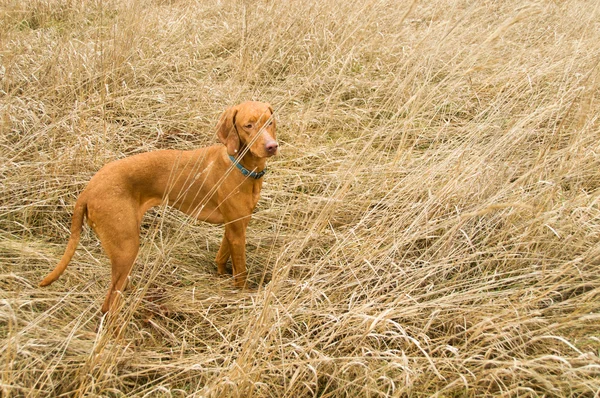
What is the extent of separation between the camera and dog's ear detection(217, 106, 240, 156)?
2.42 meters

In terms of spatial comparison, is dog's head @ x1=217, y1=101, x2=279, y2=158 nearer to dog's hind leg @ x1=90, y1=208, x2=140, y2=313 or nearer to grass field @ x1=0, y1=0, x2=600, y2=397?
grass field @ x1=0, y1=0, x2=600, y2=397

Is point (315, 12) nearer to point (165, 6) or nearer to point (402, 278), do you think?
point (165, 6)

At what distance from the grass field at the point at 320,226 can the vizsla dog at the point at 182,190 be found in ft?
0.57

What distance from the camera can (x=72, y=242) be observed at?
210cm

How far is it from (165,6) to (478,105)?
3.68 m

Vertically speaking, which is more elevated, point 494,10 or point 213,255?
point 494,10

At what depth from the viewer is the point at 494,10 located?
521 cm

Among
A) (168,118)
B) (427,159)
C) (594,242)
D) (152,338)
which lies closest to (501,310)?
(594,242)

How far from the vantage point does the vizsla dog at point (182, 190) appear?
220cm

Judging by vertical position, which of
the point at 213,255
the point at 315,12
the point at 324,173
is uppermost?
the point at 315,12

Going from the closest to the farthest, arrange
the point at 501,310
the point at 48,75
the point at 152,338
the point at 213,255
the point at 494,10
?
the point at 501,310 < the point at 152,338 < the point at 213,255 < the point at 48,75 < the point at 494,10

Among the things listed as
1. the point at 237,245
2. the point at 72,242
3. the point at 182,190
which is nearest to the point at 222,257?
the point at 237,245

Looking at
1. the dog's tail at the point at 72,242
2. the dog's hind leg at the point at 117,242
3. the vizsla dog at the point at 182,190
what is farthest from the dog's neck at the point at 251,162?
the dog's tail at the point at 72,242

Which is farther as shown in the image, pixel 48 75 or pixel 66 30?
pixel 66 30
